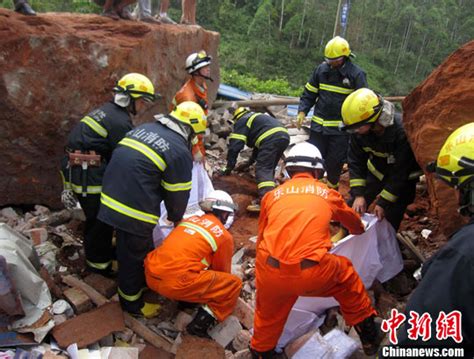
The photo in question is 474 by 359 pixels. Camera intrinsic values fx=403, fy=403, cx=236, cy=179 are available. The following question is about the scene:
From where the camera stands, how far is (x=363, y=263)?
3521mm

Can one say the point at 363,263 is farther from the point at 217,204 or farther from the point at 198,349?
the point at 198,349

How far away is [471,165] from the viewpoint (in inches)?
76.2

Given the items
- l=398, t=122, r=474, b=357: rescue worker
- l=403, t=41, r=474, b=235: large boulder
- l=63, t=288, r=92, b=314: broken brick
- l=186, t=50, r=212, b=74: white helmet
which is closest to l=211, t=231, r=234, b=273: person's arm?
l=63, t=288, r=92, b=314: broken brick

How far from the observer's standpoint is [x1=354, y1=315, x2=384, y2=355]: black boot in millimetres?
2936

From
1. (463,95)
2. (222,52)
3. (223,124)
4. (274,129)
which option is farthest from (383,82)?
(463,95)

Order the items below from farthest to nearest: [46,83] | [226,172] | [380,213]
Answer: [226,172]
[46,83]
[380,213]

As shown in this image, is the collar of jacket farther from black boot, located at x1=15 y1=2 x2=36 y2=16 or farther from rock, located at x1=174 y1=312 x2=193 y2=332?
black boot, located at x1=15 y1=2 x2=36 y2=16

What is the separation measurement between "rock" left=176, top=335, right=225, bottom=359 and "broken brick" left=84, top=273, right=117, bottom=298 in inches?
36.8

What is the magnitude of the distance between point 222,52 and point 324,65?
65.7 feet

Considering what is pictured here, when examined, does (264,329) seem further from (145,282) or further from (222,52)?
(222,52)

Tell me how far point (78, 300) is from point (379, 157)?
3044mm

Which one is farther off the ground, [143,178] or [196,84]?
[196,84]

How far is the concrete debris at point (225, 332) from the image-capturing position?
3.33 meters

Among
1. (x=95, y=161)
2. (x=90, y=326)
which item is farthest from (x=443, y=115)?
(x=90, y=326)
